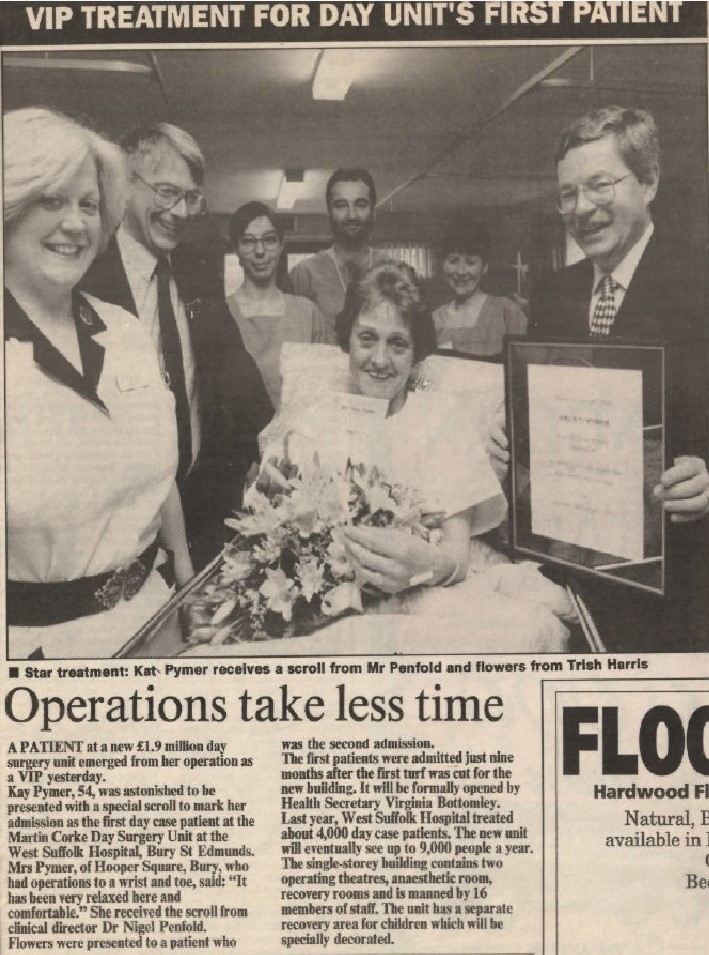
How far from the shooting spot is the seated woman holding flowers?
103cm

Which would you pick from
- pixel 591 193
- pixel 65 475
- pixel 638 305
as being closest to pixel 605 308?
pixel 638 305

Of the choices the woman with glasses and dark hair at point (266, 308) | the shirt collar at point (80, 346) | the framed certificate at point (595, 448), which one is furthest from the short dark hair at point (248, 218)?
the framed certificate at point (595, 448)

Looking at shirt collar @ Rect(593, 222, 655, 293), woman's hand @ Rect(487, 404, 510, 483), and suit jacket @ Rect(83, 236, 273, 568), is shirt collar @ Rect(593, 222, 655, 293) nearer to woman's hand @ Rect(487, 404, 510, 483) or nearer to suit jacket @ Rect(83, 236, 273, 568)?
woman's hand @ Rect(487, 404, 510, 483)

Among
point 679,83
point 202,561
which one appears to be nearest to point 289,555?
point 202,561

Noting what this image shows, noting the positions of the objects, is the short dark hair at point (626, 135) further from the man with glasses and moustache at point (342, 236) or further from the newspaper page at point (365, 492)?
the man with glasses and moustache at point (342, 236)

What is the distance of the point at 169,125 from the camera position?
1020 mm

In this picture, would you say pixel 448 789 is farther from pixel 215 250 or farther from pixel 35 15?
pixel 35 15

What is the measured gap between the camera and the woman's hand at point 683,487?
1031 millimetres

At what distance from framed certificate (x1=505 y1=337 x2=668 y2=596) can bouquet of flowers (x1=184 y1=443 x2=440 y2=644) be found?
187 mm

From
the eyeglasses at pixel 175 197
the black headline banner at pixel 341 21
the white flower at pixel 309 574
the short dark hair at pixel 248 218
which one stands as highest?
the black headline banner at pixel 341 21

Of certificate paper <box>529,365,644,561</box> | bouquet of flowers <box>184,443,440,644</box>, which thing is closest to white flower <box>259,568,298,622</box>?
bouquet of flowers <box>184,443,440,644</box>

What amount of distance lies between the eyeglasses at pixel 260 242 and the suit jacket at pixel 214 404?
0.23 ft

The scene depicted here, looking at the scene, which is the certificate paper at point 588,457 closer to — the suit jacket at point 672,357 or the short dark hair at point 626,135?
the suit jacket at point 672,357

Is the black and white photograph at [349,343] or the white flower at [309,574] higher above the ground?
the black and white photograph at [349,343]
